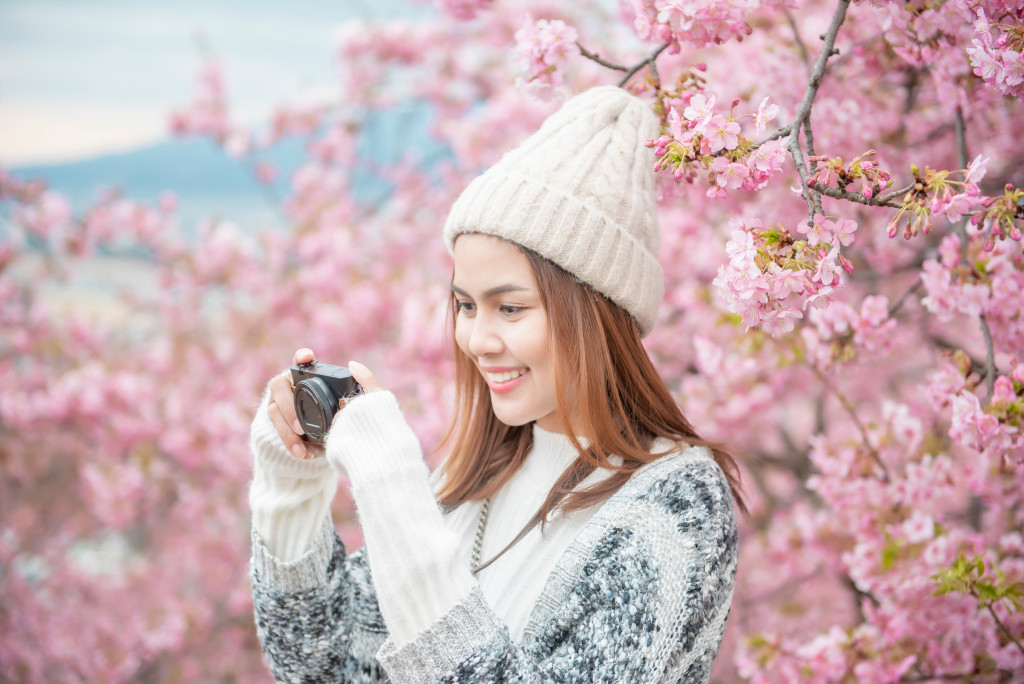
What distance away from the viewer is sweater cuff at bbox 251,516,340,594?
1.30 meters

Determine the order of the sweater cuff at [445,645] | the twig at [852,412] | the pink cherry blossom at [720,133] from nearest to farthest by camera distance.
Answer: the sweater cuff at [445,645]
the pink cherry blossom at [720,133]
the twig at [852,412]

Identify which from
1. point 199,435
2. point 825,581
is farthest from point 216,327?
point 825,581

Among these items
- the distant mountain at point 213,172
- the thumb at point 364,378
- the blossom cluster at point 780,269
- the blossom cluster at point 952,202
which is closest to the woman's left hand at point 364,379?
the thumb at point 364,378

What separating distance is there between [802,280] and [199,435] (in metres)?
3.76

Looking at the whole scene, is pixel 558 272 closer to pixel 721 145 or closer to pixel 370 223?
pixel 721 145

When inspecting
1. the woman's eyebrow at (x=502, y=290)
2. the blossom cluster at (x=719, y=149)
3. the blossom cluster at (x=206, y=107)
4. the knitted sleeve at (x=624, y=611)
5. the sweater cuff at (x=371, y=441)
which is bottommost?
the knitted sleeve at (x=624, y=611)

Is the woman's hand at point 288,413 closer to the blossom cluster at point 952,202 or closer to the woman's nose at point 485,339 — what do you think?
the woman's nose at point 485,339

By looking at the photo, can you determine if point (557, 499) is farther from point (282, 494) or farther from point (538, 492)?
point (282, 494)

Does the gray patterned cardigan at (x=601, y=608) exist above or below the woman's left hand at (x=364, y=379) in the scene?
below

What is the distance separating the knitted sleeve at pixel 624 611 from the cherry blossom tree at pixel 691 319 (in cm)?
33

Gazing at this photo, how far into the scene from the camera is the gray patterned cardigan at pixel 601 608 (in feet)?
3.32

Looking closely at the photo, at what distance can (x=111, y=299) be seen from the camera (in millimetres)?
5004

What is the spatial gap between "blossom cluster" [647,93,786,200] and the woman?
20 cm

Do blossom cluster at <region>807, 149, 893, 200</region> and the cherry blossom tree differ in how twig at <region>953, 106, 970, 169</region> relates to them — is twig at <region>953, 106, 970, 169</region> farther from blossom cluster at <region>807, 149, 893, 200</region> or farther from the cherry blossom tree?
blossom cluster at <region>807, 149, 893, 200</region>
